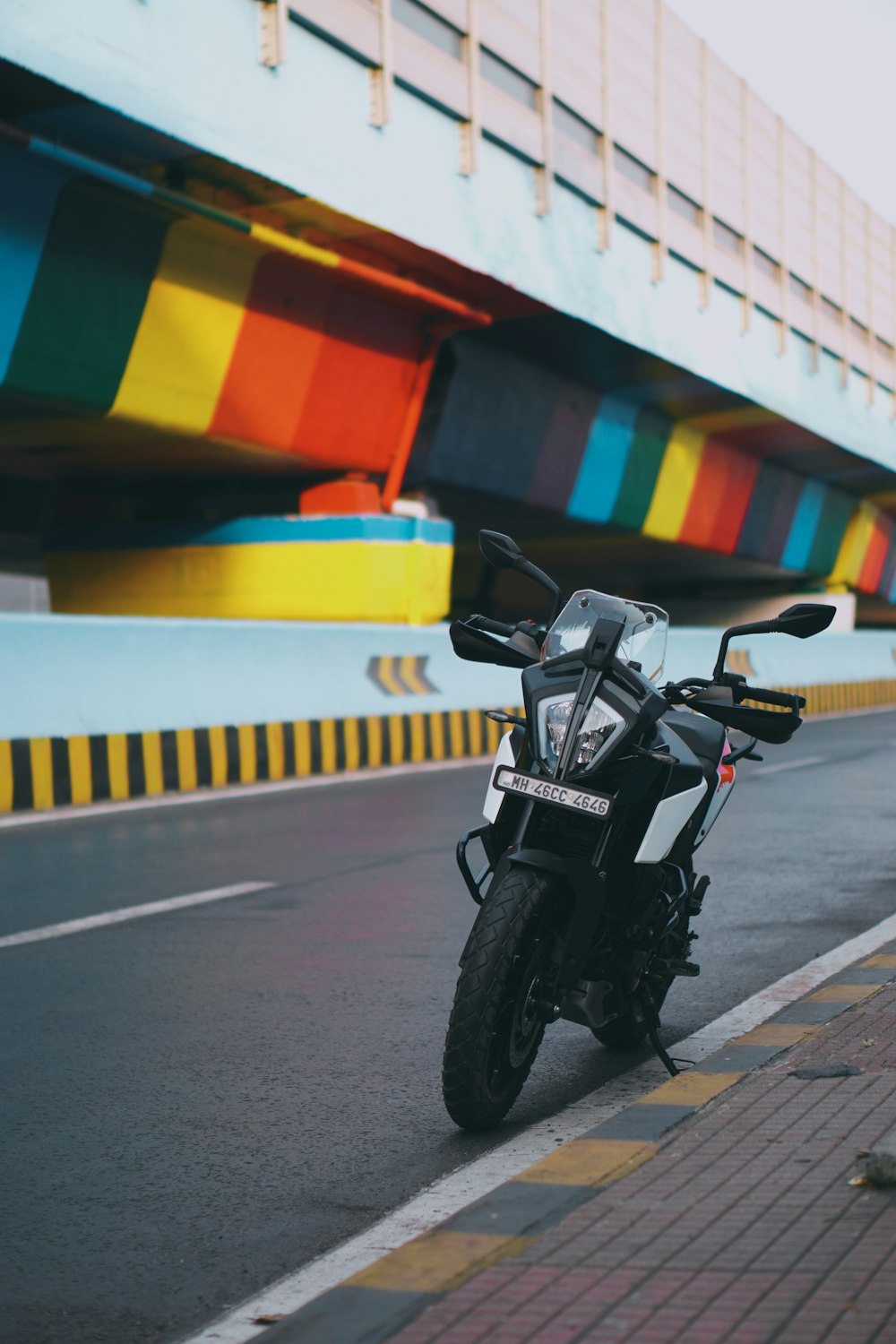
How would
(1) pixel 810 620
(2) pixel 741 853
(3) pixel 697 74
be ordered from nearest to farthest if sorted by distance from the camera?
(1) pixel 810 620, (2) pixel 741 853, (3) pixel 697 74

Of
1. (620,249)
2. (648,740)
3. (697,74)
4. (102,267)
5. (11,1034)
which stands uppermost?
(697,74)

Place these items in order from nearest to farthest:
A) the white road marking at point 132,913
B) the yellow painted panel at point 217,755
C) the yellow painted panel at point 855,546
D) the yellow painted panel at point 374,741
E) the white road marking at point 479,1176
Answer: the white road marking at point 479,1176 → the white road marking at point 132,913 → the yellow painted panel at point 217,755 → the yellow painted panel at point 374,741 → the yellow painted panel at point 855,546

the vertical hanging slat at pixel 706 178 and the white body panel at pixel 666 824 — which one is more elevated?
the vertical hanging slat at pixel 706 178

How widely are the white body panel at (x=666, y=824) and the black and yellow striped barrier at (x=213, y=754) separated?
288 inches

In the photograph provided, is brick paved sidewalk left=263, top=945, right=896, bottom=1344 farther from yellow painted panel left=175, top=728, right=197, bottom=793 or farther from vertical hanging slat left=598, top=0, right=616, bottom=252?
vertical hanging slat left=598, top=0, right=616, bottom=252

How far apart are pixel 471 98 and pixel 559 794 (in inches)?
528

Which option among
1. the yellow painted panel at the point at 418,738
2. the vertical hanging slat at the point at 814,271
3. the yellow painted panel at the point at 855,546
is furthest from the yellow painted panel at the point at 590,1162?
the yellow painted panel at the point at 855,546

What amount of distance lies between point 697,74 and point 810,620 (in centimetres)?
1921

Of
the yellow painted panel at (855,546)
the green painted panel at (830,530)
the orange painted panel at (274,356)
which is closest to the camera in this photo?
the orange painted panel at (274,356)

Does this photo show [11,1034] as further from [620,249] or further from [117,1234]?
[620,249]

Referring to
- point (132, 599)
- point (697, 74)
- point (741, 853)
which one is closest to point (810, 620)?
point (741, 853)

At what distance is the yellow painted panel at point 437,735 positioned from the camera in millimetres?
14984

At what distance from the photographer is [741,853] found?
8.72 m

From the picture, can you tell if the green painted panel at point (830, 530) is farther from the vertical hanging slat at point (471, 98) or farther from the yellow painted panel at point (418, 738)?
the yellow painted panel at point (418, 738)
